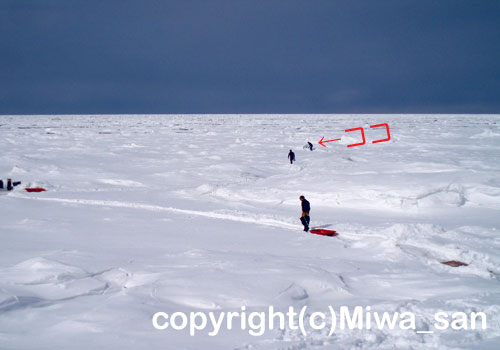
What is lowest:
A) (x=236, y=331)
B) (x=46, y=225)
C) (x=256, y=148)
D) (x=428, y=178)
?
(x=236, y=331)

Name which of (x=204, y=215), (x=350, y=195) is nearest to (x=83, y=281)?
(x=204, y=215)

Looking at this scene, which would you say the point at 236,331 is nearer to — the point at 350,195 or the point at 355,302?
the point at 355,302

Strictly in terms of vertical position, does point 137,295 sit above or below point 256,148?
below

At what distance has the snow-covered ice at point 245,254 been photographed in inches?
182

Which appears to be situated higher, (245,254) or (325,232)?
(325,232)

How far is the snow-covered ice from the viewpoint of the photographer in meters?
4.62

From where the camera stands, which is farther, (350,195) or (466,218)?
(350,195)

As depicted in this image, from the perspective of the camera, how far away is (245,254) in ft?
25.1

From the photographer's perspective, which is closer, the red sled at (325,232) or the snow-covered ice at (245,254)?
the snow-covered ice at (245,254)

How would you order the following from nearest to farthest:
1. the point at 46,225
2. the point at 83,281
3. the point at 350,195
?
the point at 83,281 → the point at 46,225 → the point at 350,195

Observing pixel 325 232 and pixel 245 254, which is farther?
pixel 325 232

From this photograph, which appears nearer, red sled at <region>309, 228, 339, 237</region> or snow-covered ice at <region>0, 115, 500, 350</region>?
snow-covered ice at <region>0, 115, 500, 350</region>

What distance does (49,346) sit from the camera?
4.21 metres

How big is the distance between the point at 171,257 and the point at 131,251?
0.87 m
